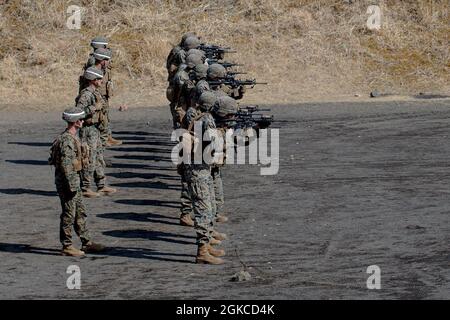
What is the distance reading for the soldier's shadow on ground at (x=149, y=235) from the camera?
1725 cm

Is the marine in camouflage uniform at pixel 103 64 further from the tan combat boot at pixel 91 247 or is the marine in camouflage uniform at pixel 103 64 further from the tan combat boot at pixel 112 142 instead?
the tan combat boot at pixel 91 247

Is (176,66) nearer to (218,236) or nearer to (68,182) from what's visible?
(218,236)

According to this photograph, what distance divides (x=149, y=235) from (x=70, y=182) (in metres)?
1.92

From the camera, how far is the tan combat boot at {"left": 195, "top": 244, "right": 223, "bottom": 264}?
15531 mm

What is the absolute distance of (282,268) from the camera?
50.0 feet

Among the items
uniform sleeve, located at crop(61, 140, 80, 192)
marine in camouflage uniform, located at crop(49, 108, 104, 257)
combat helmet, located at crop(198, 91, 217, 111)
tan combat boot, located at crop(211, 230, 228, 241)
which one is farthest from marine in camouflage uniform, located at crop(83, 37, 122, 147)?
combat helmet, located at crop(198, 91, 217, 111)

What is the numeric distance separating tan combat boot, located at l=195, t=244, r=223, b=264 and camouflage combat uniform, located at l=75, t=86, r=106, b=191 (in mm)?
4881

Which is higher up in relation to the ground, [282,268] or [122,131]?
[122,131]

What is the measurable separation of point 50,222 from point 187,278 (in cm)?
434

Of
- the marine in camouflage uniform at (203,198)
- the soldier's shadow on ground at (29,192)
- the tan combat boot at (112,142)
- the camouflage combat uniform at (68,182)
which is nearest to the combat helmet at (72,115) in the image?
the camouflage combat uniform at (68,182)

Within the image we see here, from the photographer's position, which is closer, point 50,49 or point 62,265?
point 62,265

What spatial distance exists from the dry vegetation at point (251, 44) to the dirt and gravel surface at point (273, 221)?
18.8 ft
